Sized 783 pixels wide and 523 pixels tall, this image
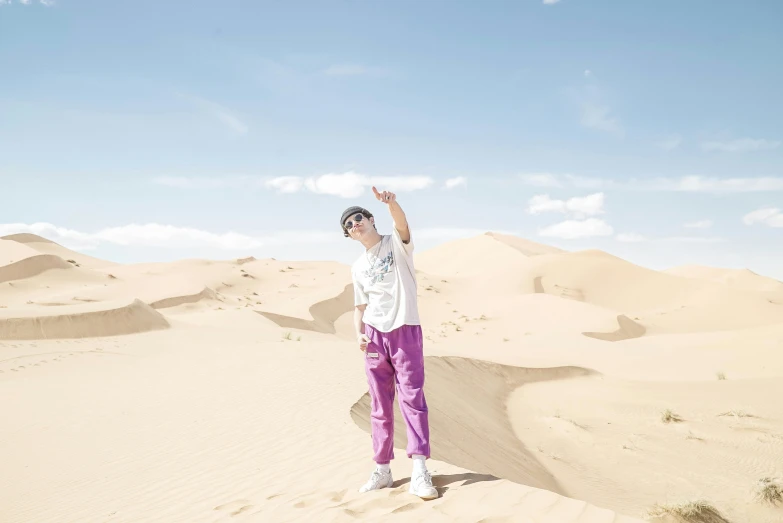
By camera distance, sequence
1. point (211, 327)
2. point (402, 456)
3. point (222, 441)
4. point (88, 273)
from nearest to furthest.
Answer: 1. point (402, 456)
2. point (222, 441)
3. point (211, 327)
4. point (88, 273)

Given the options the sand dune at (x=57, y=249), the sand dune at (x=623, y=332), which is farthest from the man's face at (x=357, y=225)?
the sand dune at (x=57, y=249)

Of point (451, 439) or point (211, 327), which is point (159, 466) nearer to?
point (451, 439)

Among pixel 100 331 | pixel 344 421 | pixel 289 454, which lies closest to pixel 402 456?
pixel 289 454

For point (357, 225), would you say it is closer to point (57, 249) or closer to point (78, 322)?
point (78, 322)

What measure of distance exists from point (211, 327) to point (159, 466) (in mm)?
15223

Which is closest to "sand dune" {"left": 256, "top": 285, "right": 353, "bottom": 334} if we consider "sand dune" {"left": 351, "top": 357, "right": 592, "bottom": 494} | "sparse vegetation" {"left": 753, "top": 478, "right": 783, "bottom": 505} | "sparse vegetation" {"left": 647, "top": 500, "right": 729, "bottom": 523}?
"sand dune" {"left": 351, "top": 357, "right": 592, "bottom": 494}

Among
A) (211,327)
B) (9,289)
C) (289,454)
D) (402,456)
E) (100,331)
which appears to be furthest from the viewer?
(9,289)

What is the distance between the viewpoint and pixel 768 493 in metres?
6.85

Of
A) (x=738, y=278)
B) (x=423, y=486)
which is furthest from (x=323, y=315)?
(x=738, y=278)

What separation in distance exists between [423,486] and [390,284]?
1.34 metres

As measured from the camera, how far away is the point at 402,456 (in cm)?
480

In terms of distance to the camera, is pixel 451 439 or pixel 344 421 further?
pixel 451 439

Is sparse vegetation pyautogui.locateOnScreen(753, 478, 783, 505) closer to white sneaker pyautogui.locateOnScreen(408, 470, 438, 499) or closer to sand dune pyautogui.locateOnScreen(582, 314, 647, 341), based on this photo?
white sneaker pyautogui.locateOnScreen(408, 470, 438, 499)

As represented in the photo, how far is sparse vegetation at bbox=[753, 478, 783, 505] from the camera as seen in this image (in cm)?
681
